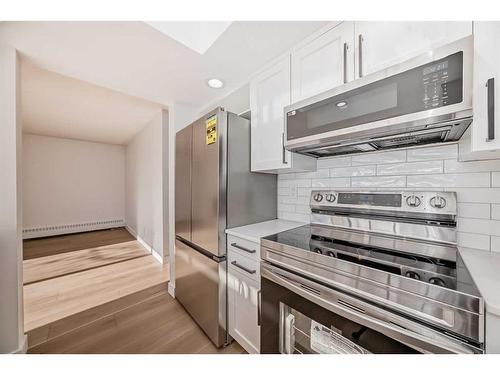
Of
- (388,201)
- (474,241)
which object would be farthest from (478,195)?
(388,201)

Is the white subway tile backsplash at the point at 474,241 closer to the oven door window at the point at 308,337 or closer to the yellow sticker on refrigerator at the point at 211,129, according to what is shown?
the oven door window at the point at 308,337

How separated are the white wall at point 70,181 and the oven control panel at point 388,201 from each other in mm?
5938

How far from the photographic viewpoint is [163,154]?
306 cm

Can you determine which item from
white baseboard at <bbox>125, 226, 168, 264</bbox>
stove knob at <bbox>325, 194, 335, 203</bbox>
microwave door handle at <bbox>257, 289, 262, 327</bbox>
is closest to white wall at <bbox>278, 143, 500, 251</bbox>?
stove knob at <bbox>325, 194, 335, 203</bbox>

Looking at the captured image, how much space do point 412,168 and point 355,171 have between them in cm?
32

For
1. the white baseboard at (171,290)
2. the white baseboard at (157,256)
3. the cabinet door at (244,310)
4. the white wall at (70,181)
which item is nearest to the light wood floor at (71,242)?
the white wall at (70,181)

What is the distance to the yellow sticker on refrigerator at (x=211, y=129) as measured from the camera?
57.8 inches

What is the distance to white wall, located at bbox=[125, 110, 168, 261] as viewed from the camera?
10.1ft

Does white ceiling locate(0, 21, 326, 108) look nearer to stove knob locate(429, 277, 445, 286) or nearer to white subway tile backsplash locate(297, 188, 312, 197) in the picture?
white subway tile backsplash locate(297, 188, 312, 197)

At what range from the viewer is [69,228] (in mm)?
4922

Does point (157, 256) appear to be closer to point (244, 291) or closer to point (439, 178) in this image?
point (244, 291)

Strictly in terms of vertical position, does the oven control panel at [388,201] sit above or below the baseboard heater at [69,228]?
above
